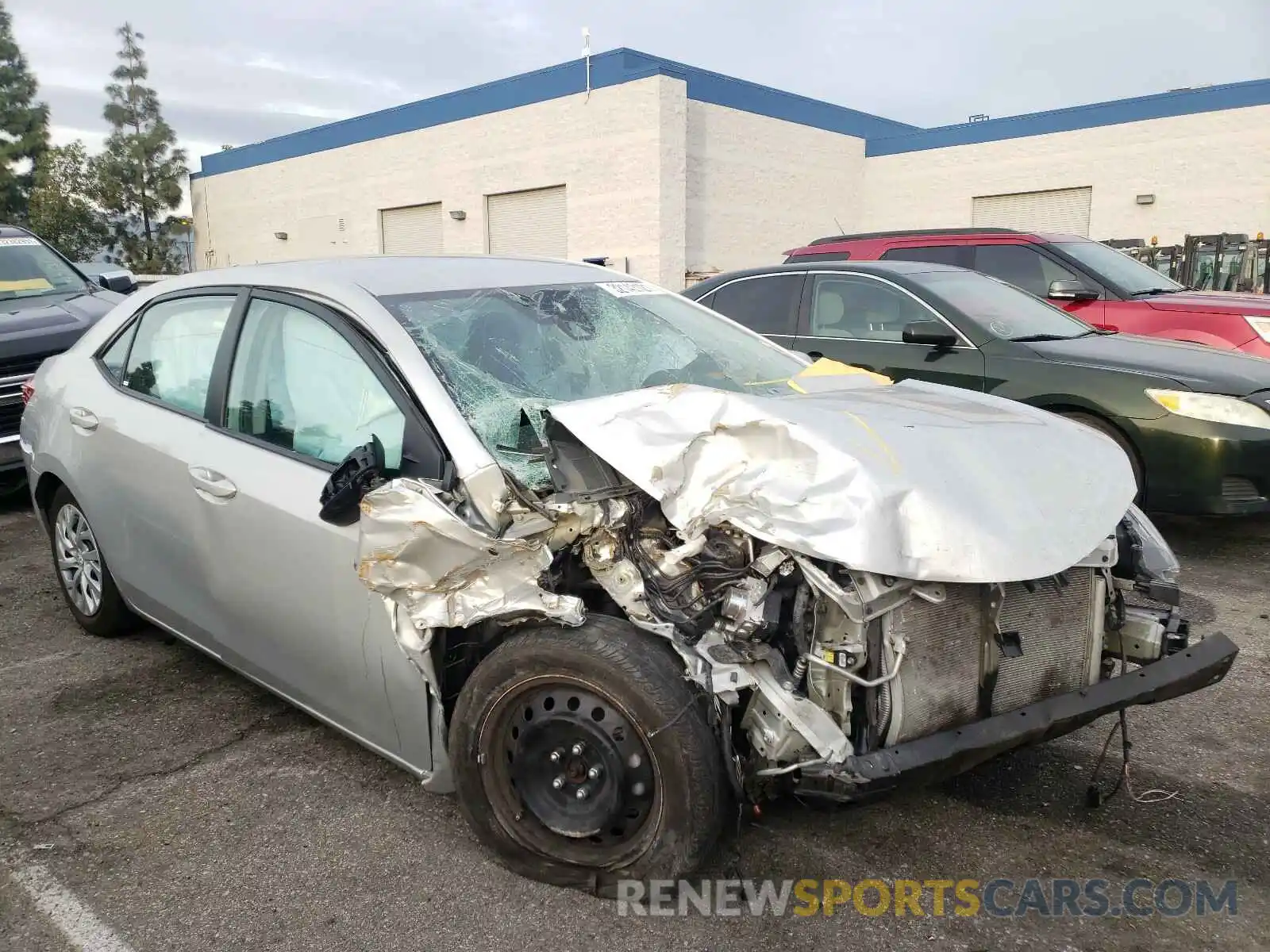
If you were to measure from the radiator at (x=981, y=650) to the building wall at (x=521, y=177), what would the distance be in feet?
56.4

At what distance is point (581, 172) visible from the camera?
20453 millimetres

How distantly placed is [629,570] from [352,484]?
81 centimetres

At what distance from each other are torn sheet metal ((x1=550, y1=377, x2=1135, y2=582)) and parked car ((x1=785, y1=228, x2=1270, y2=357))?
→ 4875 millimetres

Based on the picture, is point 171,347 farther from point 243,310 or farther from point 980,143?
point 980,143

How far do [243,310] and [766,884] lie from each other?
8.37 ft

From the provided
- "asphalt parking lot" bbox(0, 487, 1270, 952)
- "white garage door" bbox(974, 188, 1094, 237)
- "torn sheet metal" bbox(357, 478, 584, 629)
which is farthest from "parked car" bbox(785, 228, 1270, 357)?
"white garage door" bbox(974, 188, 1094, 237)

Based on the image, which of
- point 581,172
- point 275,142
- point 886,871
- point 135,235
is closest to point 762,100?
point 581,172

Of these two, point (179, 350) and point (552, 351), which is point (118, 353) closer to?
point (179, 350)

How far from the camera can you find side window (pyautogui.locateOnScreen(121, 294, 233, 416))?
3.62 m

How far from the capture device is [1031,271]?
799 centimetres

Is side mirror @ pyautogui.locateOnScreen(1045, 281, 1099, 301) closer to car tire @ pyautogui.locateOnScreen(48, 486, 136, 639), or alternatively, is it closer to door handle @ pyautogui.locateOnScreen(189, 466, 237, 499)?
door handle @ pyautogui.locateOnScreen(189, 466, 237, 499)

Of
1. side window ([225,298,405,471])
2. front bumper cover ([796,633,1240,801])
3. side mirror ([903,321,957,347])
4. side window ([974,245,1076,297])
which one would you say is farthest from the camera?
side window ([974,245,1076,297])

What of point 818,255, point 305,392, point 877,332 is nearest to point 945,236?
point 818,255

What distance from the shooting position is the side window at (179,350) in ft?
11.9
